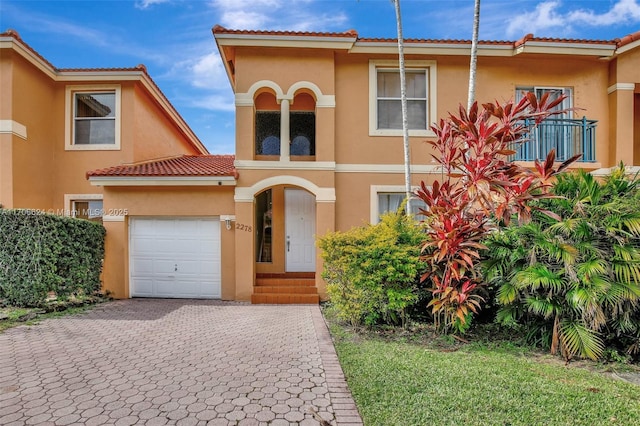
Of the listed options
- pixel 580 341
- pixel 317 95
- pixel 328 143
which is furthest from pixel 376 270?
pixel 317 95

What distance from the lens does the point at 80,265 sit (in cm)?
959

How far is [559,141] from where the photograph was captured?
11133mm

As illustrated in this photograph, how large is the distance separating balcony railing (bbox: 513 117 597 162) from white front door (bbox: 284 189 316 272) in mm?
7263

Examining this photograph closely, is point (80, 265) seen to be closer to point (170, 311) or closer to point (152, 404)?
point (170, 311)

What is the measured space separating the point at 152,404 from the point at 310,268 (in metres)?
8.39

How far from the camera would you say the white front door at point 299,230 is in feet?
40.3

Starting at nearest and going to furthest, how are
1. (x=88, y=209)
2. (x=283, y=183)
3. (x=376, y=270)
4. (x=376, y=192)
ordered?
(x=376, y=270) < (x=283, y=183) < (x=376, y=192) < (x=88, y=209)

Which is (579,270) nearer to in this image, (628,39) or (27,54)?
(628,39)

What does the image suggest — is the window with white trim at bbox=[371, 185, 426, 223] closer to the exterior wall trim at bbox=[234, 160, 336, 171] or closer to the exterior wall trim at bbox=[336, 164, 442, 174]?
the exterior wall trim at bbox=[336, 164, 442, 174]

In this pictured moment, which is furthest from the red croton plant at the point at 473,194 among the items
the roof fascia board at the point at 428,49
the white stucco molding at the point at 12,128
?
the white stucco molding at the point at 12,128

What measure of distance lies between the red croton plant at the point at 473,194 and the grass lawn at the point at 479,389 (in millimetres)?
1219

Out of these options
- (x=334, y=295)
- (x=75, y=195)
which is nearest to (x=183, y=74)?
(x=75, y=195)

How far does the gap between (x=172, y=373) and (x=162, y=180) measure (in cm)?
712

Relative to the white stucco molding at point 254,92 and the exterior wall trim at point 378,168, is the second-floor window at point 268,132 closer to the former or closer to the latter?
the white stucco molding at point 254,92
